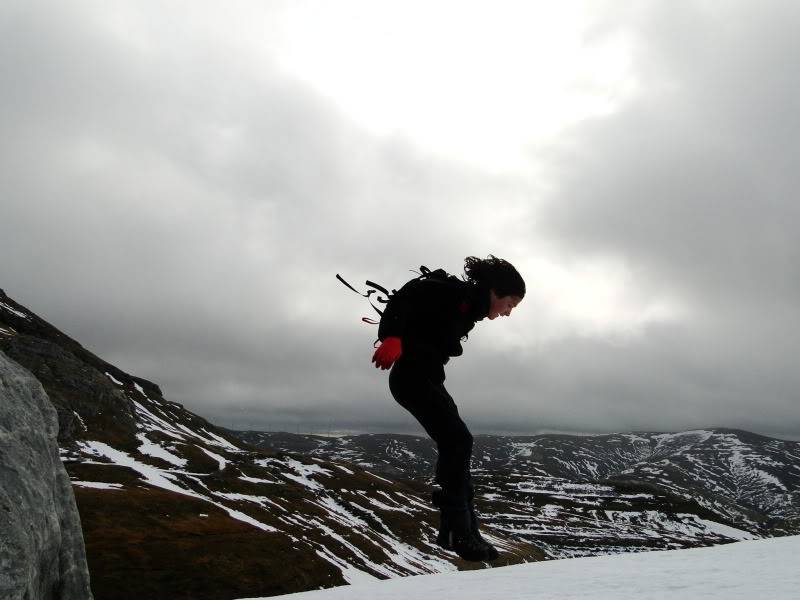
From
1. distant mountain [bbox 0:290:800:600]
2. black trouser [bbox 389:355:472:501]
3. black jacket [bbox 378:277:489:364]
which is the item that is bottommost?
distant mountain [bbox 0:290:800:600]

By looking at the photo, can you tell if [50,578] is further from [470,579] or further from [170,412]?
[170,412]

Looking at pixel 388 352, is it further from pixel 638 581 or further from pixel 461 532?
pixel 638 581

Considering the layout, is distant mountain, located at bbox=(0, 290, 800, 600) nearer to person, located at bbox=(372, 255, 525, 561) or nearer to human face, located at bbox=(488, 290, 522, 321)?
person, located at bbox=(372, 255, 525, 561)

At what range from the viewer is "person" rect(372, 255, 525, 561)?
602 cm

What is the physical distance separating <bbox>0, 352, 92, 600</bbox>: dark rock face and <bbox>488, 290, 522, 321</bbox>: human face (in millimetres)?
5876

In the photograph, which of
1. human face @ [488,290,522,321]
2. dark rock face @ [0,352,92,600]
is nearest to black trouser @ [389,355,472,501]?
human face @ [488,290,522,321]

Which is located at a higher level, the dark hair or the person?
the dark hair

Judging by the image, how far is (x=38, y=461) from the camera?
7.57 meters

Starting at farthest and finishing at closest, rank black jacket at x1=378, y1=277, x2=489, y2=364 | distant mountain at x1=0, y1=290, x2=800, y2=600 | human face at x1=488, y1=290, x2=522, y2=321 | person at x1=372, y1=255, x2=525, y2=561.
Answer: distant mountain at x1=0, y1=290, x2=800, y2=600, human face at x1=488, y1=290, x2=522, y2=321, black jacket at x1=378, y1=277, x2=489, y2=364, person at x1=372, y1=255, x2=525, y2=561

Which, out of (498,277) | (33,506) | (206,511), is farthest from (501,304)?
(206,511)

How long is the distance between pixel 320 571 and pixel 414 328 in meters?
68.4

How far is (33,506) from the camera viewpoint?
6902 mm

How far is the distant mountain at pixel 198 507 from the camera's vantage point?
55125 millimetres

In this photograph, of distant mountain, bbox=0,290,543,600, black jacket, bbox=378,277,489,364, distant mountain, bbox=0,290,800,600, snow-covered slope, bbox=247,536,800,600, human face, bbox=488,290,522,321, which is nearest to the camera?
snow-covered slope, bbox=247,536,800,600
